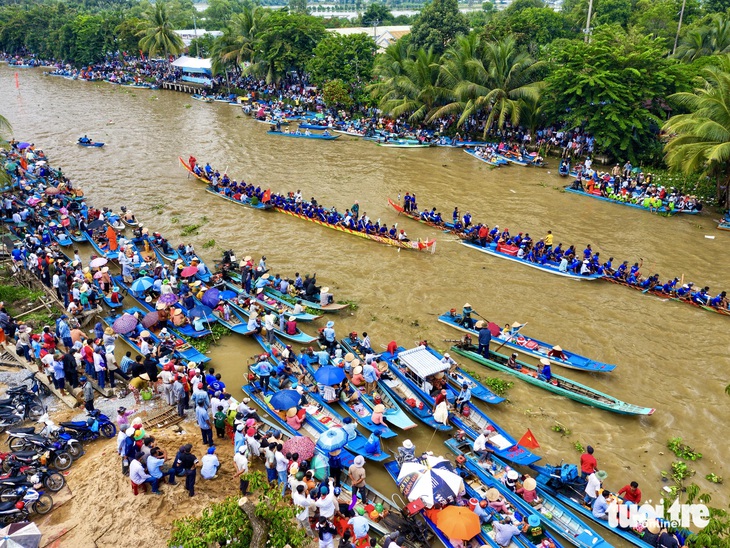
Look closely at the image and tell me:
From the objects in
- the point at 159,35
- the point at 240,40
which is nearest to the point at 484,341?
the point at 240,40

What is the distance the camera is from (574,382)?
15.0m

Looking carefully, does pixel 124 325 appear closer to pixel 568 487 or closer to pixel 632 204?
pixel 568 487

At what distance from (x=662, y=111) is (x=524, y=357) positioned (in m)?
23.6

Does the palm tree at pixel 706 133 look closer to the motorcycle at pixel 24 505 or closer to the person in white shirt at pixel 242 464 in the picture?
the person in white shirt at pixel 242 464

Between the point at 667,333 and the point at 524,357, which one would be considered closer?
the point at 524,357

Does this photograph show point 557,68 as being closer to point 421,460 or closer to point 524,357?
point 524,357

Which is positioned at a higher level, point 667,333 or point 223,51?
point 223,51

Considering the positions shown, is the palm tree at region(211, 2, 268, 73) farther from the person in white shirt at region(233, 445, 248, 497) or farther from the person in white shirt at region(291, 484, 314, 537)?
the person in white shirt at region(291, 484, 314, 537)

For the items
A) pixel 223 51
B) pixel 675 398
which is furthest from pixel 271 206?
pixel 223 51

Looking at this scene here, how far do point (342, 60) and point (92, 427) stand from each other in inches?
1623

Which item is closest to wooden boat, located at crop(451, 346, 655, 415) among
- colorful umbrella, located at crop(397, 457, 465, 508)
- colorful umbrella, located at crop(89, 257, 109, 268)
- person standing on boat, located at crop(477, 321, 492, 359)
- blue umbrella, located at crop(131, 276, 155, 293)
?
person standing on boat, located at crop(477, 321, 492, 359)

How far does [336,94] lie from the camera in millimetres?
44438

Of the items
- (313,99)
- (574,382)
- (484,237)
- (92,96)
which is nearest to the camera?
(574,382)

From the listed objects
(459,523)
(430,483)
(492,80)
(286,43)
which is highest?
(286,43)
